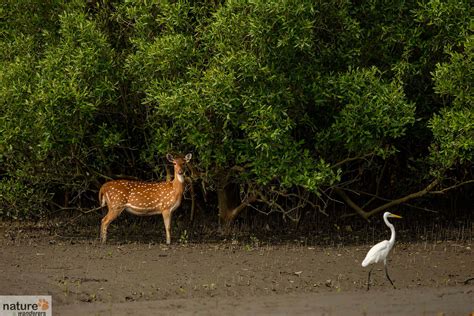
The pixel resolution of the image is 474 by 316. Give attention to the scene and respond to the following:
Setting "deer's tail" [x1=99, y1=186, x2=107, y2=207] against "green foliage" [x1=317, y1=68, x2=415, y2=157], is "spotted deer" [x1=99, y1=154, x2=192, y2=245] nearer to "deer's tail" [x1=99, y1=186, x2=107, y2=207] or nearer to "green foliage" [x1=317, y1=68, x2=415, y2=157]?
"deer's tail" [x1=99, y1=186, x2=107, y2=207]

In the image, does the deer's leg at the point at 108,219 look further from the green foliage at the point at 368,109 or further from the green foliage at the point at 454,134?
the green foliage at the point at 454,134

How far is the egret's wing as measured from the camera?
1202 cm

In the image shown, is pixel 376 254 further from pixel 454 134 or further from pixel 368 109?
pixel 454 134

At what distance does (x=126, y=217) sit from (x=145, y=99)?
3770 mm

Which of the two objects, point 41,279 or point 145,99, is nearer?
point 41,279

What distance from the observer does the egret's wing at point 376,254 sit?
12020 mm

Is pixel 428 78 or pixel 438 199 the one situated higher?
pixel 428 78

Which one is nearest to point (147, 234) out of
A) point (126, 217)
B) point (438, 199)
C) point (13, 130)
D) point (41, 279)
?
Result: point (126, 217)

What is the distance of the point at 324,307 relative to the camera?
35.4ft

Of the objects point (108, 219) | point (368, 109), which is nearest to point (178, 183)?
point (108, 219)

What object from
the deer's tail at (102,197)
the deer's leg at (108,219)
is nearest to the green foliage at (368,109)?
the deer's leg at (108,219)

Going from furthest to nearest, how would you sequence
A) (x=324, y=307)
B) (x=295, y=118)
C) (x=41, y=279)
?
1. (x=295, y=118)
2. (x=41, y=279)
3. (x=324, y=307)

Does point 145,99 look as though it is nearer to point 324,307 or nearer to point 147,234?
point 147,234

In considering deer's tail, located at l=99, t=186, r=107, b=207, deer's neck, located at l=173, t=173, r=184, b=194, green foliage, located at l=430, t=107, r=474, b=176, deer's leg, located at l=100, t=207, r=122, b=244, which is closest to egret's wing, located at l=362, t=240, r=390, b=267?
green foliage, located at l=430, t=107, r=474, b=176
